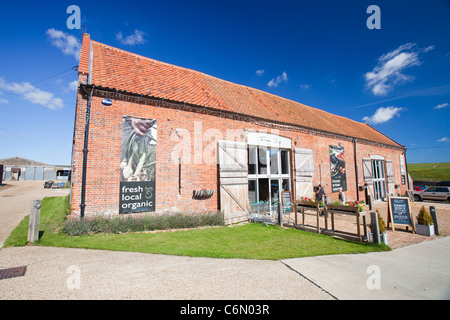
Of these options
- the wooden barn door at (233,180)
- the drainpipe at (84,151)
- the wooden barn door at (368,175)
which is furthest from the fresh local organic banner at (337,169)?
the drainpipe at (84,151)

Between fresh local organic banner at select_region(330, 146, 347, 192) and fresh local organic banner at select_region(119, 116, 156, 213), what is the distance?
1186cm

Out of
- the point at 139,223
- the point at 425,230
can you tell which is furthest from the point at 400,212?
the point at 139,223

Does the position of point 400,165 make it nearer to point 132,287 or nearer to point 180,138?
point 180,138

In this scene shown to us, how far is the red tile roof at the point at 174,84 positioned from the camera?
8.49 meters

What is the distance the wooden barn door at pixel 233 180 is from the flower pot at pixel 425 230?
6.25m

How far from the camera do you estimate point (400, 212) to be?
7871 mm

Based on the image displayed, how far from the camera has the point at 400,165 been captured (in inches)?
826

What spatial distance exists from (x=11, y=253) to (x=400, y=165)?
27532 mm

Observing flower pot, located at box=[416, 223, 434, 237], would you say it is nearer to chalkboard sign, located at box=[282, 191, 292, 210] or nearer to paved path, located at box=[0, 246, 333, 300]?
chalkboard sign, located at box=[282, 191, 292, 210]

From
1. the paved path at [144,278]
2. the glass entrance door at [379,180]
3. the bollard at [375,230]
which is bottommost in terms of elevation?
the paved path at [144,278]

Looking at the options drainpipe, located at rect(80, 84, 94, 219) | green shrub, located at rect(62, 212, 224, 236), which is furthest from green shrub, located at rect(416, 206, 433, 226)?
drainpipe, located at rect(80, 84, 94, 219)

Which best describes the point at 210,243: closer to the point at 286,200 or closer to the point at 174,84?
the point at 286,200

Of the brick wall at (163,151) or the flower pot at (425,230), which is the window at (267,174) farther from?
the flower pot at (425,230)

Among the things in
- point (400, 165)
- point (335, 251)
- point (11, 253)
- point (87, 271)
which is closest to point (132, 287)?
point (87, 271)
